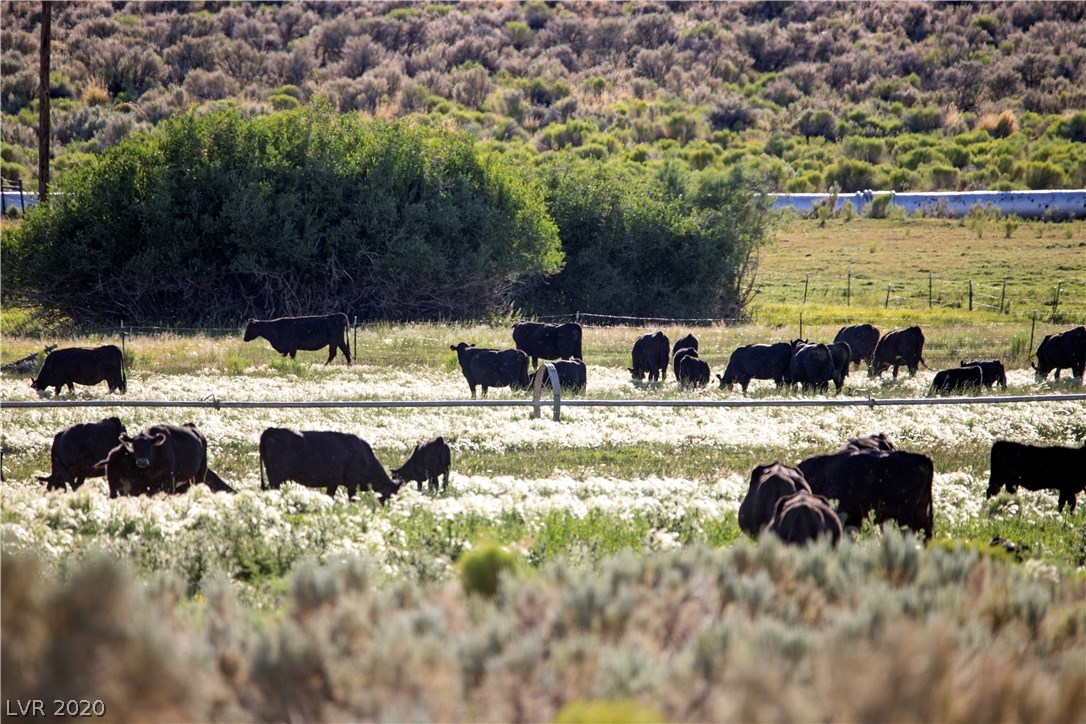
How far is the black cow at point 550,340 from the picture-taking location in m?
27.3

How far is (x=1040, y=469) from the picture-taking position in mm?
11180

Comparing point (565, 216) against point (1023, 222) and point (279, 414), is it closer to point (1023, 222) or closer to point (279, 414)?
point (1023, 222)

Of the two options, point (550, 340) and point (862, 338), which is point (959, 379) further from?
point (550, 340)

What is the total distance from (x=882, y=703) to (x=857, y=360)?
25519 millimetres

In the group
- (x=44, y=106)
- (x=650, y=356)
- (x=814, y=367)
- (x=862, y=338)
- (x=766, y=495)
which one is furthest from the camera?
(x=44, y=106)

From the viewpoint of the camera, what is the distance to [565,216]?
162ft

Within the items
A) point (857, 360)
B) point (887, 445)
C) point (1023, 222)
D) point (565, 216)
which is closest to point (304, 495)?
point (887, 445)

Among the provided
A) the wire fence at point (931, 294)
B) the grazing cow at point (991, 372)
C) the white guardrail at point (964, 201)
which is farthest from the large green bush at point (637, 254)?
the grazing cow at point (991, 372)

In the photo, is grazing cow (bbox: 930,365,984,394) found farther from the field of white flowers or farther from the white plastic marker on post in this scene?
the field of white flowers

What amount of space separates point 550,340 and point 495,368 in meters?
6.15

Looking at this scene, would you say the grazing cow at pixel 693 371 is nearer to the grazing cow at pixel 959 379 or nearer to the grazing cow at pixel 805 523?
the grazing cow at pixel 959 379

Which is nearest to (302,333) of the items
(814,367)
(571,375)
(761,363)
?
(571,375)

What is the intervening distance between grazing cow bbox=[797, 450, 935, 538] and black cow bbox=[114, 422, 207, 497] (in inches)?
232

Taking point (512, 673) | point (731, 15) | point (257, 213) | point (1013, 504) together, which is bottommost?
point (1013, 504)
